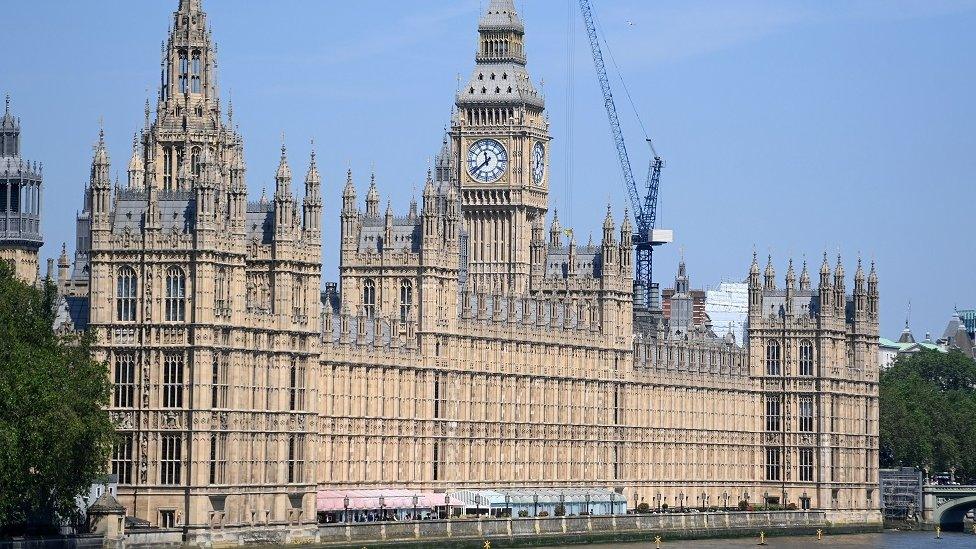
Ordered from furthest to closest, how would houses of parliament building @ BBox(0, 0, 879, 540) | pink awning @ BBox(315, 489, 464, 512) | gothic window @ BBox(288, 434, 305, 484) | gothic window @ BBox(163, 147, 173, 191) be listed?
gothic window @ BBox(163, 147, 173, 191)
pink awning @ BBox(315, 489, 464, 512)
gothic window @ BBox(288, 434, 305, 484)
houses of parliament building @ BBox(0, 0, 879, 540)

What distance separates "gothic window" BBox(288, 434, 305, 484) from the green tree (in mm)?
15643

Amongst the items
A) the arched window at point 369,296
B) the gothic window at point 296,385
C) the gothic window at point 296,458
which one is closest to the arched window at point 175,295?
the gothic window at point 296,385

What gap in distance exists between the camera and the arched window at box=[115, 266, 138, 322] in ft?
498

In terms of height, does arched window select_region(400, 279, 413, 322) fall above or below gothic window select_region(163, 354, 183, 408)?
above

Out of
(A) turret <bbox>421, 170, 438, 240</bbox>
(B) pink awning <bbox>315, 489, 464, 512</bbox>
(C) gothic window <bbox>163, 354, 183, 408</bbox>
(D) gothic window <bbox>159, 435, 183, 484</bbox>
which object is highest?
(A) turret <bbox>421, 170, 438, 240</bbox>

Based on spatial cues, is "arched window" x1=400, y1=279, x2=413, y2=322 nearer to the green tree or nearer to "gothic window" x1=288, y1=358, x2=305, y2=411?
"gothic window" x1=288, y1=358, x2=305, y2=411

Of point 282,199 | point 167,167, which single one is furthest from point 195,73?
point 282,199

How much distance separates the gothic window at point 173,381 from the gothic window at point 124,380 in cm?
172

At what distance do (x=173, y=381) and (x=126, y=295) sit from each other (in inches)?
209

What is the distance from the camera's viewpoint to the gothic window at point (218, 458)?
153m

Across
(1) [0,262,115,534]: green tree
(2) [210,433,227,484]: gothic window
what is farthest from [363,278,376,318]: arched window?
(1) [0,262,115,534]: green tree

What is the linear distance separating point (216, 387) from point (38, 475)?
16.3 m

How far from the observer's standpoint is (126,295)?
152000mm

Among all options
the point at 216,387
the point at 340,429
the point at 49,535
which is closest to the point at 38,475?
the point at 49,535
